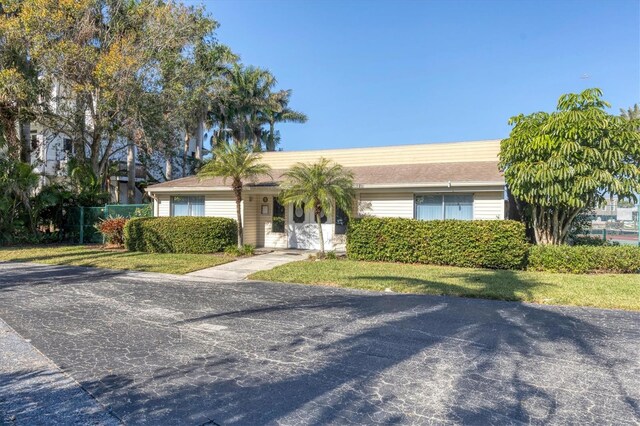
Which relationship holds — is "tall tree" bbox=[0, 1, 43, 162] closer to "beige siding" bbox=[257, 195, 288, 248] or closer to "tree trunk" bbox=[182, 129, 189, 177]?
"beige siding" bbox=[257, 195, 288, 248]

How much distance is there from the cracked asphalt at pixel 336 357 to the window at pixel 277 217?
→ 340 inches

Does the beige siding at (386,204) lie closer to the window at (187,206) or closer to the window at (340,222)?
the window at (340,222)

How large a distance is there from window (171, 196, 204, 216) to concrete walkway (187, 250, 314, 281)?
161 inches

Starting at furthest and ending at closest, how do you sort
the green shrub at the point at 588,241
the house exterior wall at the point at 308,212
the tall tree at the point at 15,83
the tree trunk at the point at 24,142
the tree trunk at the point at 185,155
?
the tree trunk at the point at 185,155 → the tree trunk at the point at 24,142 → the tall tree at the point at 15,83 → the green shrub at the point at 588,241 → the house exterior wall at the point at 308,212

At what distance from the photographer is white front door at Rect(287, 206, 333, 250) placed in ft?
51.5

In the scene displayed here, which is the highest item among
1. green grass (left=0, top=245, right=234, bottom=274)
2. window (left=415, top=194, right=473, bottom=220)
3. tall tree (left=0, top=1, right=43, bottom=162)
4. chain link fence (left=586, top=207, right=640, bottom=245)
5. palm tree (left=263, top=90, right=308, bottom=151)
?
palm tree (left=263, top=90, right=308, bottom=151)

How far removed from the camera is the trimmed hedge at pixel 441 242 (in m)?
11.4

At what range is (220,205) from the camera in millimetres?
16781

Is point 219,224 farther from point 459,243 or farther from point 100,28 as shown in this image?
point 100,28

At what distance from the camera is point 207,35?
2209cm

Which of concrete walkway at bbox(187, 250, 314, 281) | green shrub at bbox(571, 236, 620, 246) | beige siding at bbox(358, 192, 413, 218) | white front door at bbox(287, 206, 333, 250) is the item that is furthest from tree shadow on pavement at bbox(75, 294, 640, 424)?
white front door at bbox(287, 206, 333, 250)

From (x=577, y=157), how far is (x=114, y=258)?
45.2ft

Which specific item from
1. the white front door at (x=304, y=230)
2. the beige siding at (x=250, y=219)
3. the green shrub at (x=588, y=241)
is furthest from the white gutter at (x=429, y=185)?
the beige siding at (x=250, y=219)

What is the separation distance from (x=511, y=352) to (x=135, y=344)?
4452 millimetres
